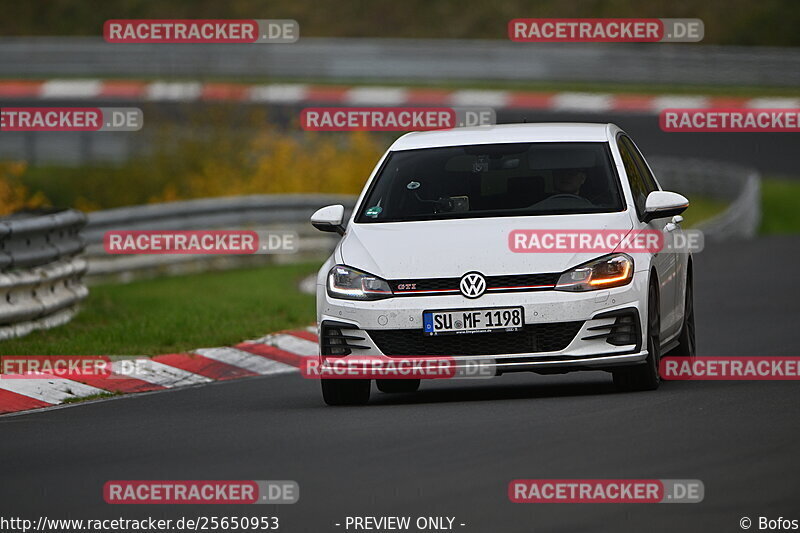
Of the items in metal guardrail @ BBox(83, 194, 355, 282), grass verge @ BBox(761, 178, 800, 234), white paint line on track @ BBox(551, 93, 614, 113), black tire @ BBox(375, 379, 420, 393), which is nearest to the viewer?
black tire @ BBox(375, 379, 420, 393)

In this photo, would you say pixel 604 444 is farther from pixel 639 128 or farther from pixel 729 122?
pixel 639 128

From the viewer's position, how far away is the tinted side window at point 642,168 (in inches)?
481

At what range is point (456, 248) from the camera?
10.5 m

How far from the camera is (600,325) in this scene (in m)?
10.3

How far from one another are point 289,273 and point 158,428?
11613 millimetres

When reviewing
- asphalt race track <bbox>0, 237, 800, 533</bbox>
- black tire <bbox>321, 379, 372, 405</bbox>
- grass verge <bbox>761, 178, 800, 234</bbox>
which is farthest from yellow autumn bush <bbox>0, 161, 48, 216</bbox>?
black tire <bbox>321, 379, 372, 405</bbox>

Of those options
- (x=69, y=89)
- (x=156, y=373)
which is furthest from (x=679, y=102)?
(x=156, y=373)

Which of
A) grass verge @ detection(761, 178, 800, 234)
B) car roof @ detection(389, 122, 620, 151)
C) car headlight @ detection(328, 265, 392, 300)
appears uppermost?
car roof @ detection(389, 122, 620, 151)

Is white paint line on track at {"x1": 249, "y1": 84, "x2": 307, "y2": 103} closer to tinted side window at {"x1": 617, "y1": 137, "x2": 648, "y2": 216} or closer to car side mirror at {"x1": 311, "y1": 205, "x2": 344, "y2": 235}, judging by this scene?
tinted side window at {"x1": 617, "y1": 137, "x2": 648, "y2": 216}

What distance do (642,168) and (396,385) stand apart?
227 cm

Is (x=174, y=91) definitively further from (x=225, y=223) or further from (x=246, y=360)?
(x=246, y=360)

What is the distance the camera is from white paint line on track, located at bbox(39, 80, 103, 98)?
40375mm

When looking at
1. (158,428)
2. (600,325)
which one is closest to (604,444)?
(600,325)

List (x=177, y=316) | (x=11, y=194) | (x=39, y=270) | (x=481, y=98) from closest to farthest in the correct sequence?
1. (x=39, y=270)
2. (x=177, y=316)
3. (x=11, y=194)
4. (x=481, y=98)
